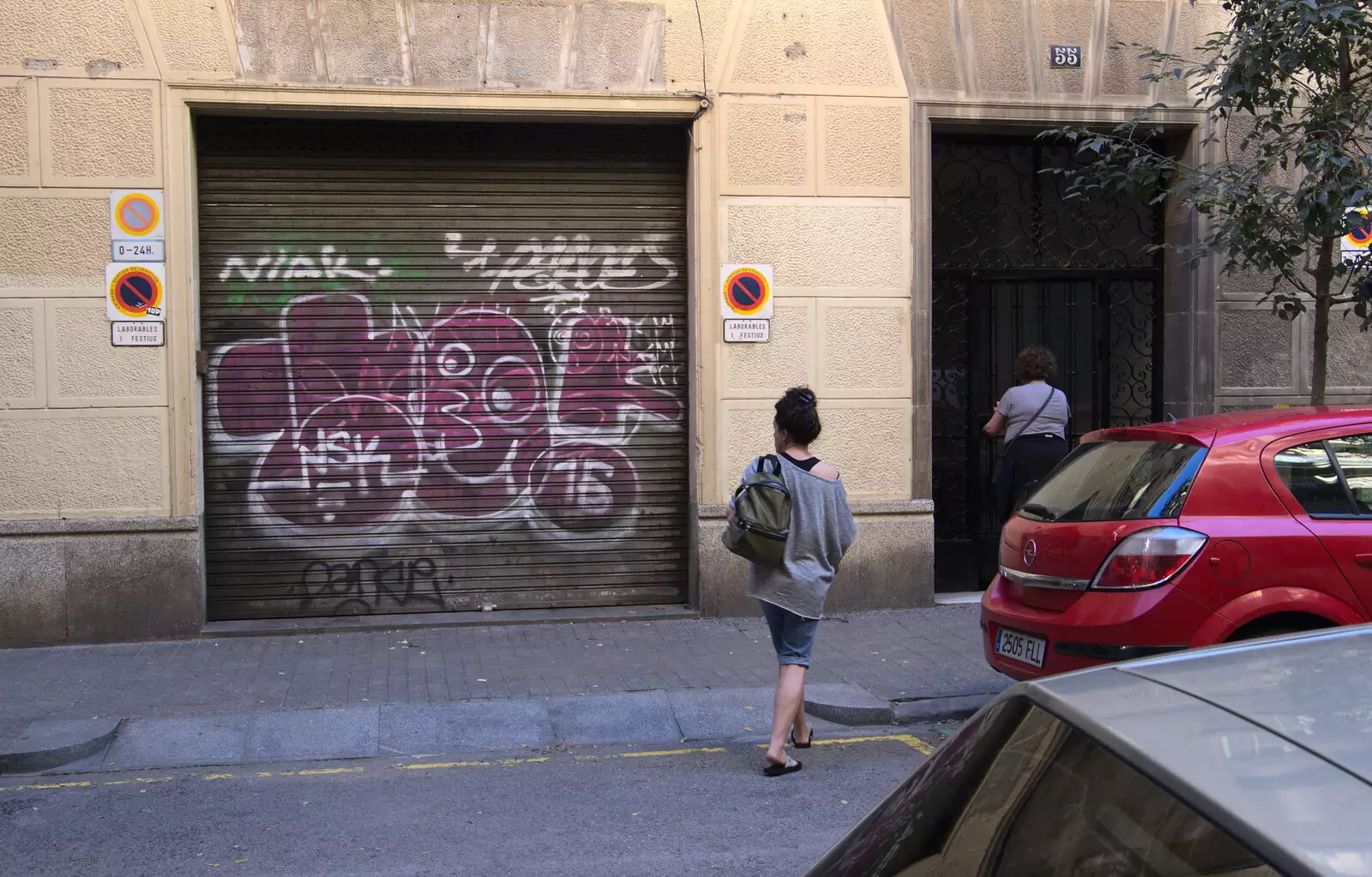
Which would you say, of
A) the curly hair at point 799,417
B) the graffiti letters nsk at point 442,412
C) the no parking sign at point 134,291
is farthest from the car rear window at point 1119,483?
the no parking sign at point 134,291

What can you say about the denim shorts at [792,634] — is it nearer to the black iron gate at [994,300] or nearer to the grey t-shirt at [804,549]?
the grey t-shirt at [804,549]

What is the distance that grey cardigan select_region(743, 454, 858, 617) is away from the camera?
19.5 feet

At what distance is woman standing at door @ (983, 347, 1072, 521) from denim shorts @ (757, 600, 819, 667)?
3888 millimetres

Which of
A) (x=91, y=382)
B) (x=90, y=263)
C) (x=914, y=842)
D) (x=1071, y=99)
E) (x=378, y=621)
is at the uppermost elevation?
(x=1071, y=99)

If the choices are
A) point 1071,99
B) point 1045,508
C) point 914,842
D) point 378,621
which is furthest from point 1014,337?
→ point 914,842

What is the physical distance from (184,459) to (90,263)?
1495 millimetres

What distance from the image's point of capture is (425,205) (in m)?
9.77

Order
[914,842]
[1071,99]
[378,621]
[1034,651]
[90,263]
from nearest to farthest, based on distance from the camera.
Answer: [914,842] → [1034,651] → [90,263] → [378,621] → [1071,99]

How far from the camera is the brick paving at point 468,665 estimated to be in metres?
7.45

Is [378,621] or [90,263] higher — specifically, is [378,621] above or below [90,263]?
below

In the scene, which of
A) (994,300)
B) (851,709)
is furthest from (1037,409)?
(851,709)

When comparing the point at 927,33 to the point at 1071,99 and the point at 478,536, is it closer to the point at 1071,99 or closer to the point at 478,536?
the point at 1071,99

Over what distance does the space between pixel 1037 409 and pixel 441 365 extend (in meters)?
4.45

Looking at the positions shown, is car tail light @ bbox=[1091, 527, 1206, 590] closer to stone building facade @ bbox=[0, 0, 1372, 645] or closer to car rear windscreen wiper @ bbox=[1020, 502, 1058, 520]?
car rear windscreen wiper @ bbox=[1020, 502, 1058, 520]
